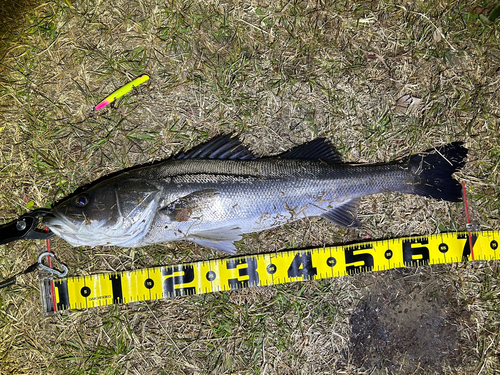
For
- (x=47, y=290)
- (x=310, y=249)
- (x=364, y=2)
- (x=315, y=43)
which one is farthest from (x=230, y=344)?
(x=364, y=2)

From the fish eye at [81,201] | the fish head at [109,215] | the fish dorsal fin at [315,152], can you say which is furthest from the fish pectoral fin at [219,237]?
the fish eye at [81,201]

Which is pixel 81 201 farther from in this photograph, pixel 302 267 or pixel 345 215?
pixel 345 215

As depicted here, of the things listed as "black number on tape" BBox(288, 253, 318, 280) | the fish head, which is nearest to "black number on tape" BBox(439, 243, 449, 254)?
"black number on tape" BBox(288, 253, 318, 280)

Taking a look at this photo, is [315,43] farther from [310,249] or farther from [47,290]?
[47,290]

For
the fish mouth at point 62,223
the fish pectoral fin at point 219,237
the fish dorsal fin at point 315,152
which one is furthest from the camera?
the fish dorsal fin at point 315,152

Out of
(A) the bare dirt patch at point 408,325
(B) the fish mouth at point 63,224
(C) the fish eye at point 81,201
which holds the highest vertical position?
(C) the fish eye at point 81,201

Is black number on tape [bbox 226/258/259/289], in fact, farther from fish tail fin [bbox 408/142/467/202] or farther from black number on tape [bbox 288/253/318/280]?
fish tail fin [bbox 408/142/467/202]

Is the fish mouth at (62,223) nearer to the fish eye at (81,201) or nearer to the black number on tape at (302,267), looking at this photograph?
the fish eye at (81,201)

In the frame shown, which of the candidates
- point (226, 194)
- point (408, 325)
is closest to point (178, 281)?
point (226, 194)
